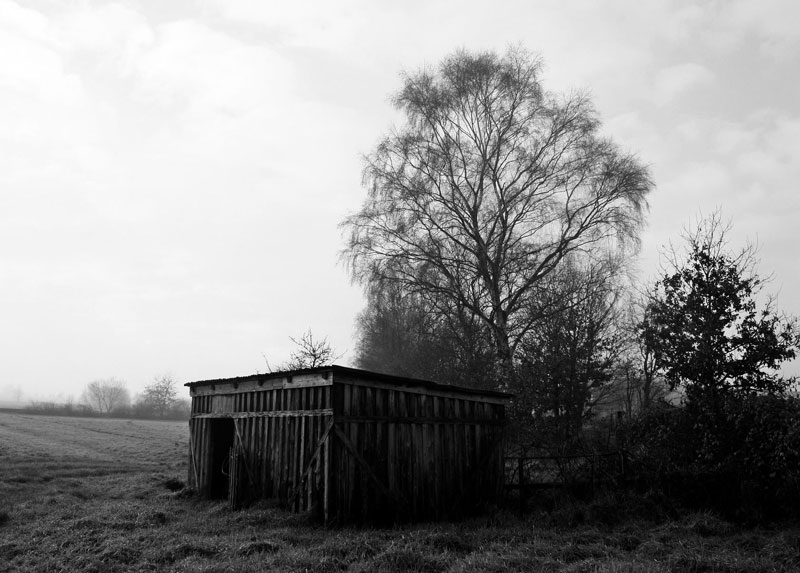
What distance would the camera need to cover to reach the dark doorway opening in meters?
15.7

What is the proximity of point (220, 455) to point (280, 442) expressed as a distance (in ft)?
12.6

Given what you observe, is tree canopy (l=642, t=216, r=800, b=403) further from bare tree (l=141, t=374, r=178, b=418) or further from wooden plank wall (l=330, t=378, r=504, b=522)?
bare tree (l=141, t=374, r=178, b=418)

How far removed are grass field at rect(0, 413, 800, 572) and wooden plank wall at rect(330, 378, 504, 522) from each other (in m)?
1.10

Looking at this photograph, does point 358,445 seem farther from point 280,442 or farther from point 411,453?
point 280,442

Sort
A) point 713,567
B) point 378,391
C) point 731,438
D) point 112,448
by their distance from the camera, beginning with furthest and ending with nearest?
point 112,448, point 378,391, point 731,438, point 713,567

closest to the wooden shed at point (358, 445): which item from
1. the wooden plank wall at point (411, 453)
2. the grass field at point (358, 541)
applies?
the wooden plank wall at point (411, 453)

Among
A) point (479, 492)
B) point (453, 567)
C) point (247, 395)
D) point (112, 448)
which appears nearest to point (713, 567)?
point (453, 567)

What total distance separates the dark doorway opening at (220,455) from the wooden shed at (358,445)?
49 mm

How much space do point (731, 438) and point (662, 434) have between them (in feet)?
4.41

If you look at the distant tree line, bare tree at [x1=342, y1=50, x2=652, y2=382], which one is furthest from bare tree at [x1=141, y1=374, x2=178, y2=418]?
bare tree at [x1=342, y1=50, x2=652, y2=382]

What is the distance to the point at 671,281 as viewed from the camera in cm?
1366

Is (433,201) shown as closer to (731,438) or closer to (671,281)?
(671,281)

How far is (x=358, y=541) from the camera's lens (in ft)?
32.1

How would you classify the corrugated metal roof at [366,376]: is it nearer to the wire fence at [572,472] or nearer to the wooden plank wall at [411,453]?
the wooden plank wall at [411,453]
